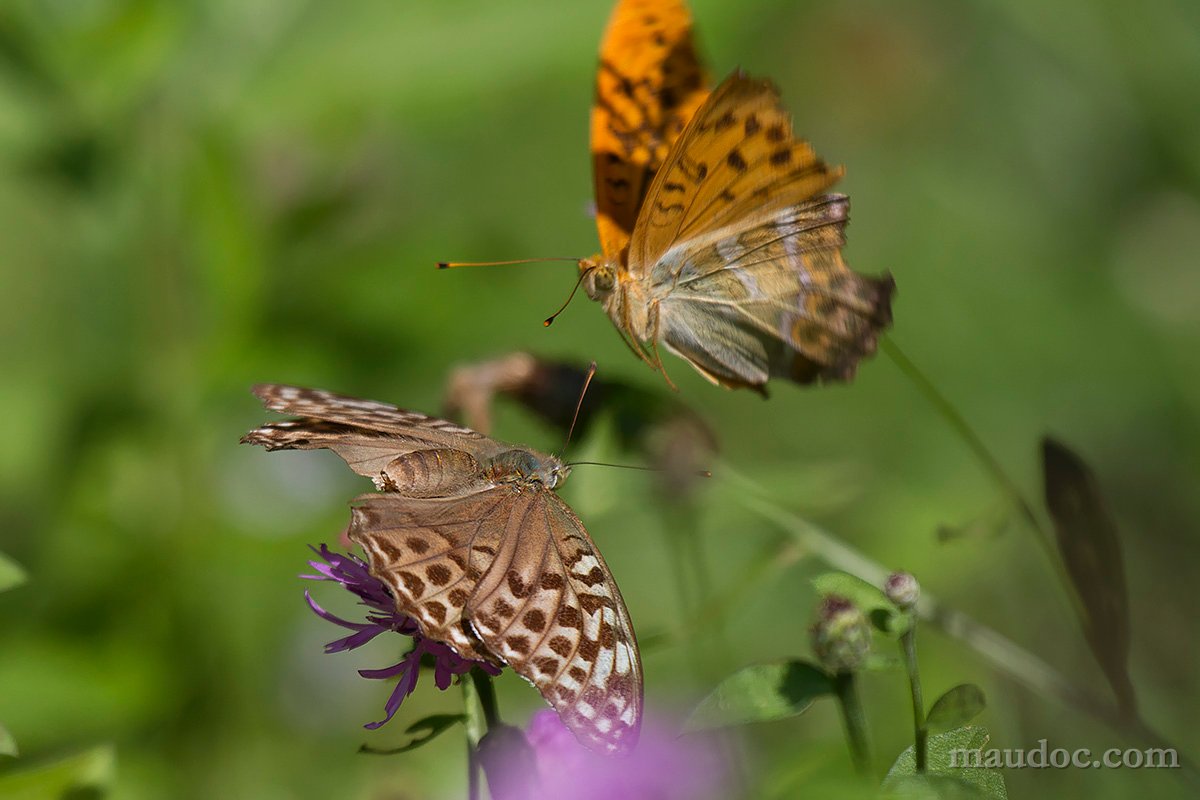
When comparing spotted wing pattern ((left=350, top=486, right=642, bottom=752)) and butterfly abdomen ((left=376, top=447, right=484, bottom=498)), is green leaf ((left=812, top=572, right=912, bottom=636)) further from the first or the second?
butterfly abdomen ((left=376, top=447, right=484, bottom=498))

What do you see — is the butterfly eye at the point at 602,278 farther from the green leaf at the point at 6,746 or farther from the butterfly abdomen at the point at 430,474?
the green leaf at the point at 6,746

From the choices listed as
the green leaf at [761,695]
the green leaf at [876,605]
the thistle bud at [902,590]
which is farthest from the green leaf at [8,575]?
the thistle bud at [902,590]

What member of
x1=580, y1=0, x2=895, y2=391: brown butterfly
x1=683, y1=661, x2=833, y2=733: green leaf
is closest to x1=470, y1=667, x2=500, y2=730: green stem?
x1=683, y1=661, x2=833, y2=733: green leaf

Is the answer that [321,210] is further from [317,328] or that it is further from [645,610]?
[645,610]

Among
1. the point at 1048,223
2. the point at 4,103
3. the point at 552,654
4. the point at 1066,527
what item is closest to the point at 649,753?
the point at 552,654

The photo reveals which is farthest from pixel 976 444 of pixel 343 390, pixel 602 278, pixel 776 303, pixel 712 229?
pixel 343 390

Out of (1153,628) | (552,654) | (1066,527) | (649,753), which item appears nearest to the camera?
(552,654)

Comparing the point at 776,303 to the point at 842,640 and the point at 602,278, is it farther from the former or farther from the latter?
the point at 842,640
